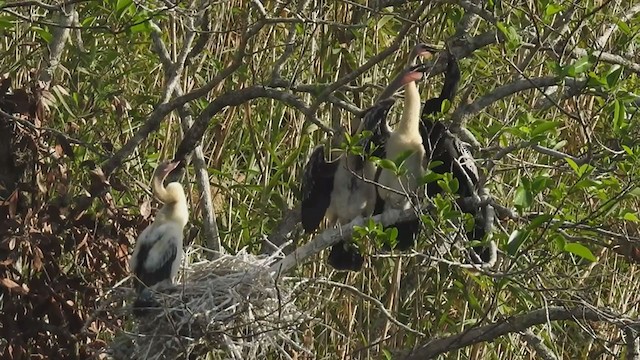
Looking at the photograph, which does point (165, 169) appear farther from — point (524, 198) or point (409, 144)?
point (524, 198)

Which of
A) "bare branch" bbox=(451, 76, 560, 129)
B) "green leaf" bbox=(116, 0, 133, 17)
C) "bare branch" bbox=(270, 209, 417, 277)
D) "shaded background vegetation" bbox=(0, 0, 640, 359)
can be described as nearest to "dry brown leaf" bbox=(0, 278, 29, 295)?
"shaded background vegetation" bbox=(0, 0, 640, 359)

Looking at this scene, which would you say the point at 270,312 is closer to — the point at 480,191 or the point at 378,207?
the point at 480,191

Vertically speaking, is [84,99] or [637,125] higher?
[637,125]

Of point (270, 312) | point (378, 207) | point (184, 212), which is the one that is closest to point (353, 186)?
point (378, 207)

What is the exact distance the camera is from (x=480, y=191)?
3.79m

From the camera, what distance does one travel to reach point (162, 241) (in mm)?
4199

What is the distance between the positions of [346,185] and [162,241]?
0.91 meters

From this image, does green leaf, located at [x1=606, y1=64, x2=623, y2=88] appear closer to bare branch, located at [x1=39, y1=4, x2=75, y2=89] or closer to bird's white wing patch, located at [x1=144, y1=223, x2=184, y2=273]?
bird's white wing patch, located at [x1=144, y1=223, x2=184, y2=273]

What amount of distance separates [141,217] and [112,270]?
22 centimetres

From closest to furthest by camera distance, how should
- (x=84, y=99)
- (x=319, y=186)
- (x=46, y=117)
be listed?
(x=46, y=117) → (x=319, y=186) → (x=84, y=99)

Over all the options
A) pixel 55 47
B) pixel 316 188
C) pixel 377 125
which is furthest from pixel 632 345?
pixel 55 47

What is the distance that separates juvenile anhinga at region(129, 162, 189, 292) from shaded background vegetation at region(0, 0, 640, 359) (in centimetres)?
8

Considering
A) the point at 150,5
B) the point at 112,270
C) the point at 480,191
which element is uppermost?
the point at 150,5

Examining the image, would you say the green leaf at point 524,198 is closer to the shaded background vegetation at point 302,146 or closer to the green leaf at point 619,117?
the shaded background vegetation at point 302,146
